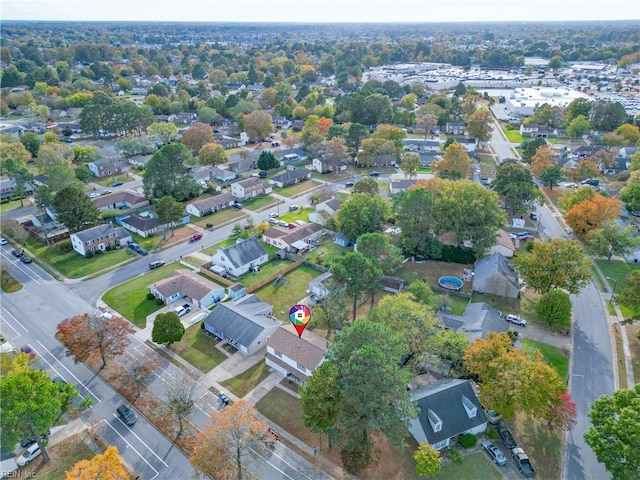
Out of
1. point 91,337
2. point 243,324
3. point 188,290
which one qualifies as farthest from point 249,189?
point 91,337

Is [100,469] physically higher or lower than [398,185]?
higher

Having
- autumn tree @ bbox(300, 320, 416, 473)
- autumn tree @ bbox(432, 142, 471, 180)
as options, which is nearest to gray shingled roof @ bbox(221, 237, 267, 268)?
autumn tree @ bbox(300, 320, 416, 473)

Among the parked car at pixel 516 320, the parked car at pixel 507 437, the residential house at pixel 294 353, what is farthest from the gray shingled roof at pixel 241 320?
the parked car at pixel 516 320

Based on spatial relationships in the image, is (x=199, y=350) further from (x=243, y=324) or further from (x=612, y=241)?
(x=612, y=241)

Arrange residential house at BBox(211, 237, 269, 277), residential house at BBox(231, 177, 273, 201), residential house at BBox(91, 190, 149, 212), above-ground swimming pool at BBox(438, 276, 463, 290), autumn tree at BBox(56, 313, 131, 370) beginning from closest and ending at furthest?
autumn tree at BBox(56, 313, 131, 370) → above-ground swimming pool at BBox(438, 276, 463, 290) → residential house at BBox(211, 237, 269, 277) → residential house at BBox(91, 190, 149, 212) → residential house at BBox(231, 177, 273, 201)

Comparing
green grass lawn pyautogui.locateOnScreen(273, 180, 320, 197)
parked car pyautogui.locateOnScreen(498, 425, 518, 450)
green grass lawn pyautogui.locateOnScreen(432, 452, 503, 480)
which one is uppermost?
parked car pyautogui.locateOnScreen(498, 425, 518, 450)

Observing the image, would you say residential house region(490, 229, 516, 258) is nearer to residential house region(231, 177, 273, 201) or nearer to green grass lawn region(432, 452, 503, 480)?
green grass lawn region(432, 452, 503, 480)
